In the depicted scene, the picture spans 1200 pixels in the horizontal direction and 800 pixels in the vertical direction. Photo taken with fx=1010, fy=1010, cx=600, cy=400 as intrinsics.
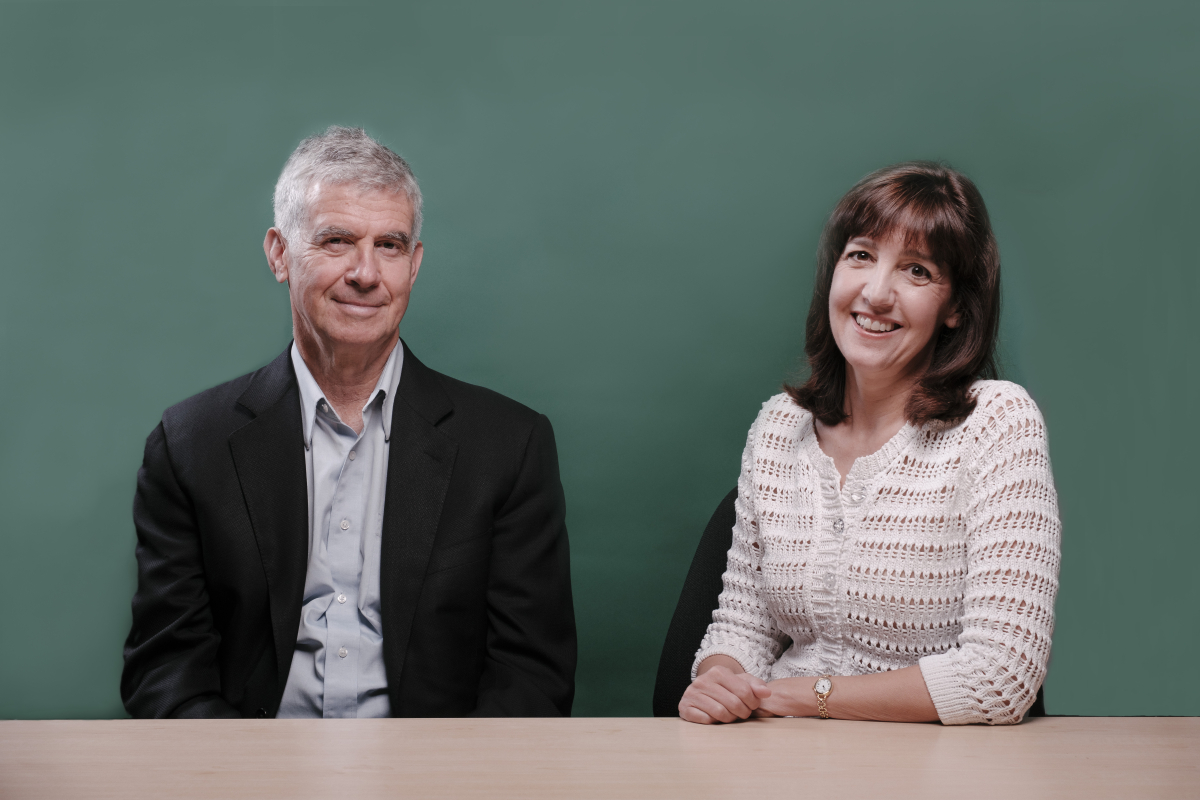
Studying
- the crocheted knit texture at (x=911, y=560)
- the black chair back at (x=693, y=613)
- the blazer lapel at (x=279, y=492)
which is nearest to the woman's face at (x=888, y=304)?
the crocheted knit texture at (x=911, y=560)

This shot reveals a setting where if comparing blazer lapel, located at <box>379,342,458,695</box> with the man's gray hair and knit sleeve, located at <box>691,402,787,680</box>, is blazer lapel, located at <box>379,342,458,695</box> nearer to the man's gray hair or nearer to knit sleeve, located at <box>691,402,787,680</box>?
the man's gray hair

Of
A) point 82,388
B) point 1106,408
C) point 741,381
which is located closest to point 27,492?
point 82,388

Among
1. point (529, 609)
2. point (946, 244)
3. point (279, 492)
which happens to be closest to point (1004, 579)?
point (946, 244)

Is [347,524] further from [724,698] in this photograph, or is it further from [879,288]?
[879,288]

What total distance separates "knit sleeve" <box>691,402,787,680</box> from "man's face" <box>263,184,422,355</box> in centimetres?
80

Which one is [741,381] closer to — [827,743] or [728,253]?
[728,253]

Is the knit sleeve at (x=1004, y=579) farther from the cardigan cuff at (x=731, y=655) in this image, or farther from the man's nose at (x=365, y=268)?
the man's nose at (x=365, y=268)

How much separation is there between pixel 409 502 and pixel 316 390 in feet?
1.00

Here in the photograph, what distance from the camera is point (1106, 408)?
255cm

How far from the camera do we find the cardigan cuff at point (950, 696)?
4.89 ft

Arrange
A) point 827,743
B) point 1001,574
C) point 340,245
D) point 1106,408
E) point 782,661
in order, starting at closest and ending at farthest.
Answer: point 827,743 → point 1001,574 → point 782,661 → point 340,245 → point 1106,408

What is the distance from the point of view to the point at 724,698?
4.87 ft

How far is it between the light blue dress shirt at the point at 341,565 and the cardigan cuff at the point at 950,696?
103 centimetres

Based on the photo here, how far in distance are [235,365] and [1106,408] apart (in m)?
2.22
